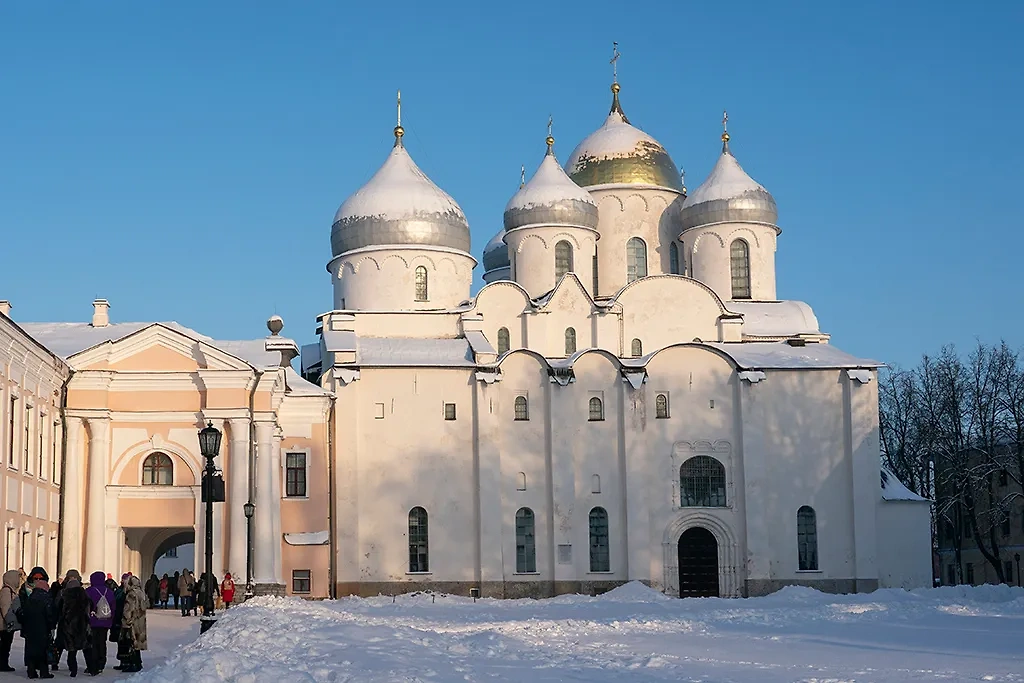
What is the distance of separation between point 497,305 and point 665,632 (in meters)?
21.4

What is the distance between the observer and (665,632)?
976 inches

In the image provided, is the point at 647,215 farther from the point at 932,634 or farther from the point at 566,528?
the point at 932,634

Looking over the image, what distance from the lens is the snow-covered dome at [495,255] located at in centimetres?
5550

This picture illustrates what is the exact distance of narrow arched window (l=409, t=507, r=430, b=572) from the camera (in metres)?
42.0

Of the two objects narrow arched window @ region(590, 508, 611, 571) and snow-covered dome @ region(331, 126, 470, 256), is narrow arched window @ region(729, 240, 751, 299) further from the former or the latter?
narrow arched window @ region(590, 508, 611, 571)

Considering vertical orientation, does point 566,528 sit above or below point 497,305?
below

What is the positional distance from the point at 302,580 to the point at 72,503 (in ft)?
23.6

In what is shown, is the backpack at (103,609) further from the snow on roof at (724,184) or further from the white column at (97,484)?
the snow on roof at (724,184)

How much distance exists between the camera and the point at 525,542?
42.5m

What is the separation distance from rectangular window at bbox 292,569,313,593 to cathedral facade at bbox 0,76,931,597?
39 millimetres

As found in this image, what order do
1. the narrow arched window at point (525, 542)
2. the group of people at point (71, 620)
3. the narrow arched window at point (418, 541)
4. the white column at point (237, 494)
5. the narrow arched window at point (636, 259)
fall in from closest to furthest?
the group of people at point (71, 620), the white column at point (237, 494), the narrow arched window at point (418, 541), the narrow arched window at point (525, 542), the narrow arched window at point (636, 259)

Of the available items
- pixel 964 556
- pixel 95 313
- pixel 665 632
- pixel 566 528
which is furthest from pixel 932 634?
pixel 964 556

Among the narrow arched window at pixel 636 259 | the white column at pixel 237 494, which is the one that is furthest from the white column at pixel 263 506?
the narrow arched window at pixel 636 259

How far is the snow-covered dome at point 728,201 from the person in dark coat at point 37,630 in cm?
3293
